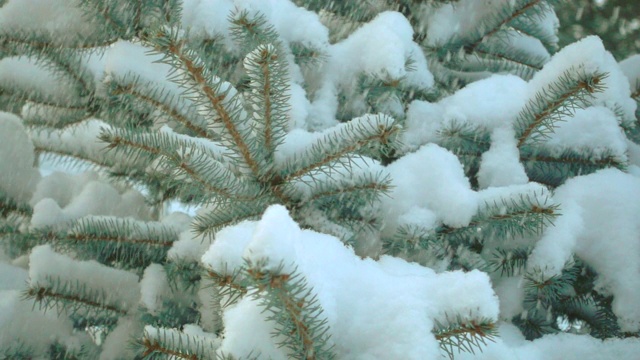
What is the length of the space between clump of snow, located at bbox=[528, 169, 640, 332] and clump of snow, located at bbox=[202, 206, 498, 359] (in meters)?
0.42

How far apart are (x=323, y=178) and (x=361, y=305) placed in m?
0.32

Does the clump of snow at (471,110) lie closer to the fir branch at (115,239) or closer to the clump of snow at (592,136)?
the clump of snow at (592,136)

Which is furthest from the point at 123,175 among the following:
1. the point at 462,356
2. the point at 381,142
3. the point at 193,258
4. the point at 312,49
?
the point at 462,356

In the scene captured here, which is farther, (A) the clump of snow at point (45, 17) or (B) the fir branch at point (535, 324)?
(A) the clump of snow at point (45, 17)

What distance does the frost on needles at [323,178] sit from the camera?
86 cm

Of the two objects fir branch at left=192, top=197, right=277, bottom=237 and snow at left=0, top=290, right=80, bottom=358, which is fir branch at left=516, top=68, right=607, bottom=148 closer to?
fir branch at left=192, top=197, right=277, bottom=237

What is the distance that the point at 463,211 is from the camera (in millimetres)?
1129

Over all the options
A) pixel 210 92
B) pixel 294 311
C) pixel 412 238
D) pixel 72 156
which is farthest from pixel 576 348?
pixel 72 156

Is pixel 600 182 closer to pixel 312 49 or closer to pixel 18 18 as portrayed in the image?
pixel 312 49

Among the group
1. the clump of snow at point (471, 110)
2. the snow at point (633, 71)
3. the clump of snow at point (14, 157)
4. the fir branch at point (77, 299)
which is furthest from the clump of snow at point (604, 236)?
the clump of snow at point (14, 157)

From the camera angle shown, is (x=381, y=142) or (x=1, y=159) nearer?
(x=381, y=142)

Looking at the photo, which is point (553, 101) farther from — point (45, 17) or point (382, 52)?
point (45, 17)

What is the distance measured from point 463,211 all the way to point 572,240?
23 cm

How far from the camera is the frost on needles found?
33.7 inches
